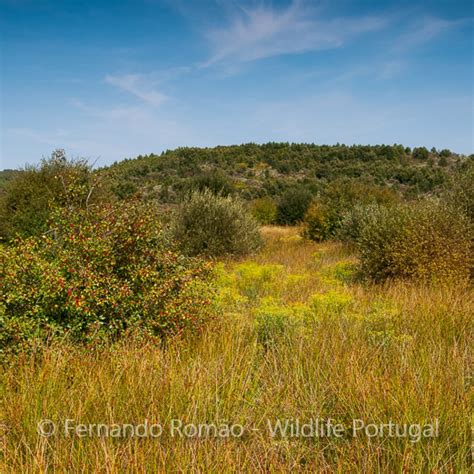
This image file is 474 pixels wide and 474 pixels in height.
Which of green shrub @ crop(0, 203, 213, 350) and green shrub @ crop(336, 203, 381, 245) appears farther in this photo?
green shrub @ crop(336, 203, 381, 245)

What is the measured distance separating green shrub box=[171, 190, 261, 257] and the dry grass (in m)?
9.14

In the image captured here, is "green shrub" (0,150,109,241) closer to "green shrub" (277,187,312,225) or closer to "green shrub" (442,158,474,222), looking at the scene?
"green shrub" (442,158,474,222)

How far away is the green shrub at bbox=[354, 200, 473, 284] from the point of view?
796 cm

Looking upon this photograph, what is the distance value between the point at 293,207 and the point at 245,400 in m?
28.3

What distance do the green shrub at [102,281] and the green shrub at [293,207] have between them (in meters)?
25.2

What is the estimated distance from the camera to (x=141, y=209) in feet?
17.0

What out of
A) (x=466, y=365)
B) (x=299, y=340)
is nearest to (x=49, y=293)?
(x=299, y=340)

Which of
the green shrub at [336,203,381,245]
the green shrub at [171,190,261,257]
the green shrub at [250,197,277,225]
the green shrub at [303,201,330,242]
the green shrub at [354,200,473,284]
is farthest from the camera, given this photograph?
the green shrub at [250,197,277,225]

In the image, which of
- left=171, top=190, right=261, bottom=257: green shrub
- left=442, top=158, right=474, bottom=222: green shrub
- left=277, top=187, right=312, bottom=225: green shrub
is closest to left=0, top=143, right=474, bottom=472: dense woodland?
left=442, top=158, right=474, bottom=222: green shrub

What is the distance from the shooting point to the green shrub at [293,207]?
30105 millimetres

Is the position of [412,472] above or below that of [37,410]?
below

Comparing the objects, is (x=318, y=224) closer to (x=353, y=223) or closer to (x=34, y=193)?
(x=353, y=223)

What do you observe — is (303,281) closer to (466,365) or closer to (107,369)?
(466,365)

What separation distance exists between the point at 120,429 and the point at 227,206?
1206 cm
